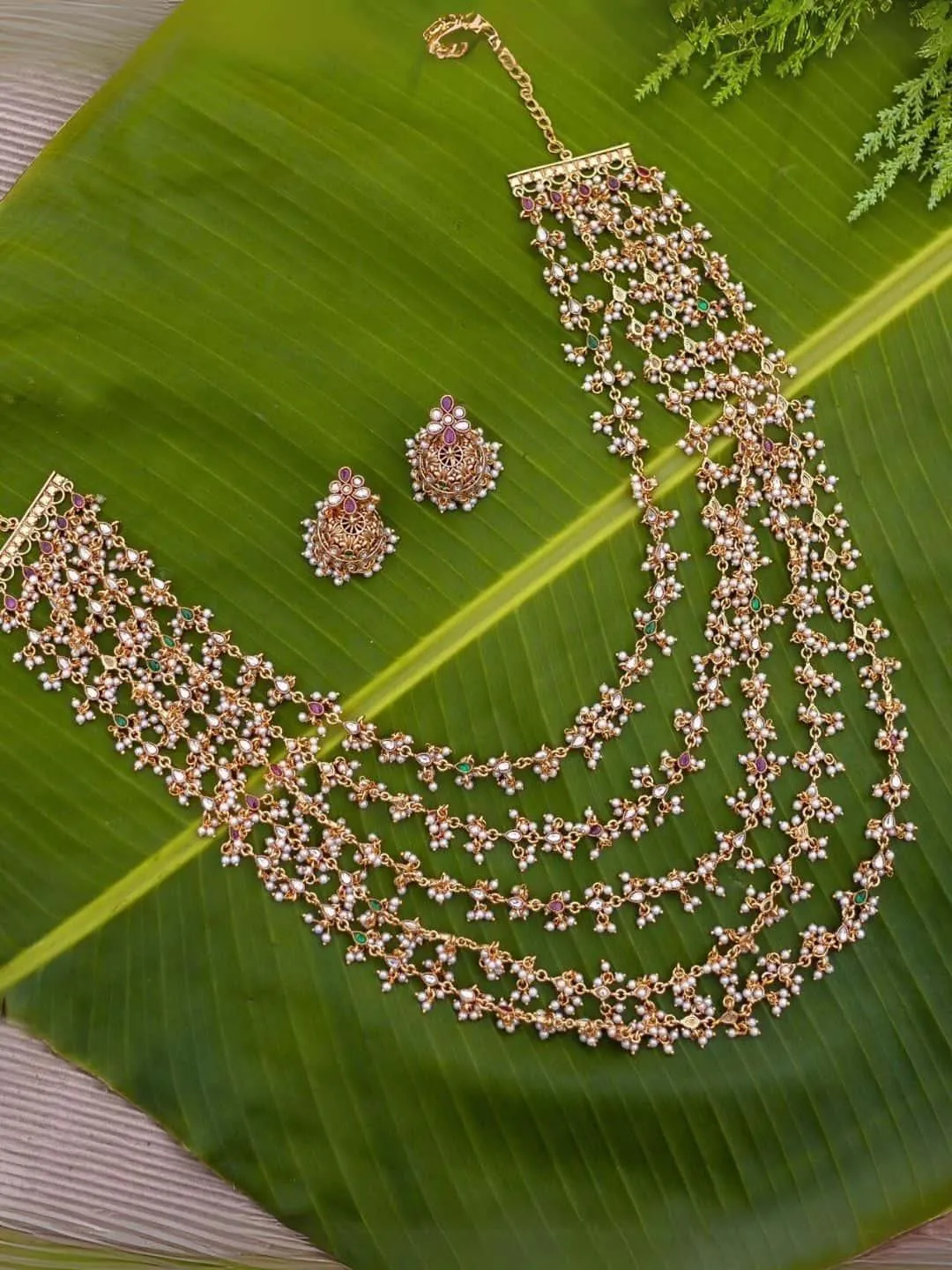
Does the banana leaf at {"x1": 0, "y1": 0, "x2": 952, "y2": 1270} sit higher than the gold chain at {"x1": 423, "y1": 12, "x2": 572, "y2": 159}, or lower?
lower

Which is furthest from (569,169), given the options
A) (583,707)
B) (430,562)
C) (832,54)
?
(583,707)

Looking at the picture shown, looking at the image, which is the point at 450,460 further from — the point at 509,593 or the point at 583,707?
the point at 583,707

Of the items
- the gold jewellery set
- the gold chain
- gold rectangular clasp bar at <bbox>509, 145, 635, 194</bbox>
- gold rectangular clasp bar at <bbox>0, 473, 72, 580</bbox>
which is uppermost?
the gold chain

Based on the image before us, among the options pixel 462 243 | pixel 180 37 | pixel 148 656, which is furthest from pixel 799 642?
pixel 180 37

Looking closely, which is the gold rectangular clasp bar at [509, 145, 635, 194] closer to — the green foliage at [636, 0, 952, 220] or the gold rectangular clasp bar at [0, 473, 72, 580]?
the green foliage at [636, 0, 952, 220]

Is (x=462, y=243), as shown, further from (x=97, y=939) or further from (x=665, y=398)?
(x=97, y=939)

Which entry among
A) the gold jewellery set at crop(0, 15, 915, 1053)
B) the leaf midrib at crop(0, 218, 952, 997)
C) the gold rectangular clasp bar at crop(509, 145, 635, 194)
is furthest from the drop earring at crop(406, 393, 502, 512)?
the gold rectangular clasp bar at crop(509, 145, 635, 194)

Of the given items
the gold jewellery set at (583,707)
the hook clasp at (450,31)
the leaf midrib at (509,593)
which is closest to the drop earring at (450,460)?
the gold jewellery set at (583,707)
